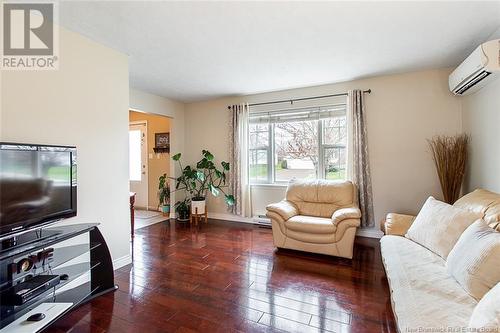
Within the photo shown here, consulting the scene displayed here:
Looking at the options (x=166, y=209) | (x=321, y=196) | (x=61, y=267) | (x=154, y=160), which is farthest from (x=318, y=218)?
(x=154, y=160)

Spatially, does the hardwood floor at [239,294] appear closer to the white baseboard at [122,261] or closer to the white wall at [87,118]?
the white baseboard at [122,261]

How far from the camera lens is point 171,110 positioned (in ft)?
15.5

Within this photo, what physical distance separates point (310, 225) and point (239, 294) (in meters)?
1.18

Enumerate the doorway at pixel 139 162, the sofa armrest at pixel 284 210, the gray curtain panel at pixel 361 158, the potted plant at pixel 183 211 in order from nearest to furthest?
the sofa armrest at pixel 284 210 → the gray curtain panel at pixel 361 158 → the potted plant at pixel 183 211 → the doorway at pixel 139 162

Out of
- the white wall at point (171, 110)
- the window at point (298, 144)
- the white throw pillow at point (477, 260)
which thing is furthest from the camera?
the white wall at point (171, 110)

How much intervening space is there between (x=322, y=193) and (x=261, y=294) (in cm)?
177

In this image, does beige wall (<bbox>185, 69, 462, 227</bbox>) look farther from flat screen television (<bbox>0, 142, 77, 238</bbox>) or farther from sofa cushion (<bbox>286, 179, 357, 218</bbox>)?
flat screen television (<bbox>0, 142, 77, 238</bbox>)

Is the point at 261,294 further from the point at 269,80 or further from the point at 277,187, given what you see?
the point at 269,80

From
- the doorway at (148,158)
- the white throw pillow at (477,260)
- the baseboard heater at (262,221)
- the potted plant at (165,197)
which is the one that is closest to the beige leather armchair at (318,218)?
the baseboard heater at (262,221)

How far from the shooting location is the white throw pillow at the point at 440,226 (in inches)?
70.2

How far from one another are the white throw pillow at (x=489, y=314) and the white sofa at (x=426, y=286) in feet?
0.47

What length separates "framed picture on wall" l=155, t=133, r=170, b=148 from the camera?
5370 millimetres

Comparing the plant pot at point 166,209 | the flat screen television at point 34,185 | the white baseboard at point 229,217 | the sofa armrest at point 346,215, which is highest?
the flat screen television at point 34,185

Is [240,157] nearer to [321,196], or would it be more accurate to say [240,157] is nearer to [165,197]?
[321,196]
